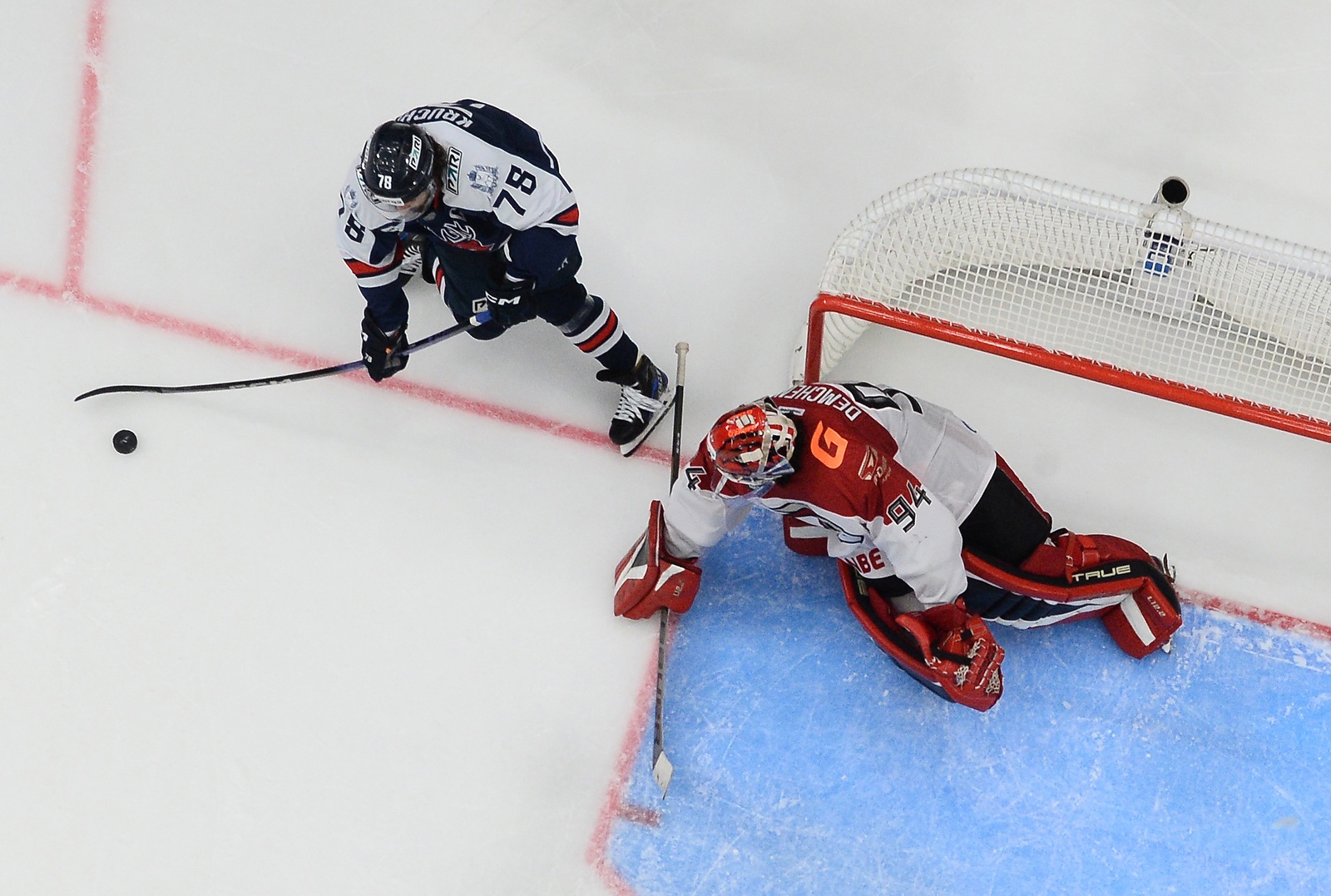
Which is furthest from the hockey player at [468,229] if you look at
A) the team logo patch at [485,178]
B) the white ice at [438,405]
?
the white ice at [438,405]

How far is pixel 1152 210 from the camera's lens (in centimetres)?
319

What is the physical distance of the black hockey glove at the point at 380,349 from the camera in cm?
336

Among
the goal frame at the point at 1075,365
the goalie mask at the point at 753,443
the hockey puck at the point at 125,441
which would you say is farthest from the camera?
the hockey puck at the point at 125,441

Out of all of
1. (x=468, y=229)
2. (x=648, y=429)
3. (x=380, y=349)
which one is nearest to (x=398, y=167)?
(x=468, y=229)

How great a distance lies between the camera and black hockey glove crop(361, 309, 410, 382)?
11.0 feet

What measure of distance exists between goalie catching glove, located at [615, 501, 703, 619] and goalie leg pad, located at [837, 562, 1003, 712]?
1.69 feet

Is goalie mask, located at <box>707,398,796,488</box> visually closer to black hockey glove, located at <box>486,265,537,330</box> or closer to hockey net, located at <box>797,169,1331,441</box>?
hockey net, located at <box>797,169,1331,441</box>

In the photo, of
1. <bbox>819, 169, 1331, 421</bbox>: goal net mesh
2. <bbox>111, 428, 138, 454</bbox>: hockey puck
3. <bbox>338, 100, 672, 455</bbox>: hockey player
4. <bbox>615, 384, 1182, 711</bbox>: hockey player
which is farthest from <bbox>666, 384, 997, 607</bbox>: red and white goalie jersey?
<bbox>111, 428, 138, 454</bbox>: hockey puck

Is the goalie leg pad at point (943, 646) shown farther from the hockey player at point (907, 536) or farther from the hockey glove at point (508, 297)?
the hockey glove at point (508, 297)

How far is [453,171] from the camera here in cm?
289

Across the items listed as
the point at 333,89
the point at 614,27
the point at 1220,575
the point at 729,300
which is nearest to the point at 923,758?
the point at 1220,575

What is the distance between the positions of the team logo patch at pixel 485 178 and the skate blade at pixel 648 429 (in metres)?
1.03

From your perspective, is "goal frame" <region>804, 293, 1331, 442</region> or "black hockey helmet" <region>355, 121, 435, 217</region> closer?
"black hockey helmet" <region>355, 121, 435, 217</region>

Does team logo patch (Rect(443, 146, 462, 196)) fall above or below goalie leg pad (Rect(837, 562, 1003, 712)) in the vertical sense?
above
